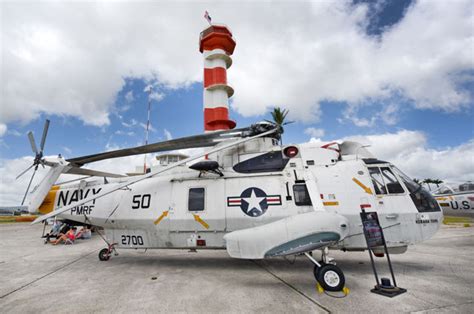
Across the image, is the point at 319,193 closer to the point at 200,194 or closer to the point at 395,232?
the point at 395,232

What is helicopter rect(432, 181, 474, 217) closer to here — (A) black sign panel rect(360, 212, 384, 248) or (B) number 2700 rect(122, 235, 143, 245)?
(A) black sign panel rect(360, 212, 384, 248)

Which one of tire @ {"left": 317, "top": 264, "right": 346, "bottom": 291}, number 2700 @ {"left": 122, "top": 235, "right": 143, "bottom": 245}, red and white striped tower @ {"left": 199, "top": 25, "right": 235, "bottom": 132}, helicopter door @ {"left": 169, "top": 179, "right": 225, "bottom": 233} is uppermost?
red and white striped tower @ {"left": 199, "top": 25, "right": 235, "bottom": 132}

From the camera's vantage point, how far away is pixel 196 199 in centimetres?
685

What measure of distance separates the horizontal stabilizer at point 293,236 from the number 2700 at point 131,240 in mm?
3833

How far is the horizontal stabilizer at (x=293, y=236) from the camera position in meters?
4.73

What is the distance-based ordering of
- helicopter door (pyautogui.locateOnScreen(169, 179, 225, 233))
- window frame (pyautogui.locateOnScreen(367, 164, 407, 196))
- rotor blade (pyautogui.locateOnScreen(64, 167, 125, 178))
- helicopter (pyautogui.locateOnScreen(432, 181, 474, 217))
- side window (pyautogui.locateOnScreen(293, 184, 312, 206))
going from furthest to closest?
helicopter (pyautogui.locateOnScreen(432, 181, 474, 217)) → rotor blade (pyautogui.locateOnScreen(64, 167, 125, 178)) → helicopter door (pyautogui.locateOnScreen(169, 179, 225, 233)) → side window (pyautogui.locateOnScreen(293, 184, 312, 206)) → window frame (pyautogui.locateOnScreen(367, 164, 407, 196))

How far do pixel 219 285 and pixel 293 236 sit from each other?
2.27 metres

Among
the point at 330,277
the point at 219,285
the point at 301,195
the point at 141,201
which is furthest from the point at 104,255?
the point at 330,277

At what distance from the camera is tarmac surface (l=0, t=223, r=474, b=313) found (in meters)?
4.23

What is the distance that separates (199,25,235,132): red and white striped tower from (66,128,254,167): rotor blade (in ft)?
34.0

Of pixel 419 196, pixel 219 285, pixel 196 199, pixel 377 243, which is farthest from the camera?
pixel 196 199

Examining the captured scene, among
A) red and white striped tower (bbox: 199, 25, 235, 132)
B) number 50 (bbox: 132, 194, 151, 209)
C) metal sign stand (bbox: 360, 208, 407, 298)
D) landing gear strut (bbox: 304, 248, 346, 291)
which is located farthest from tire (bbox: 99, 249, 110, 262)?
red and white striped tower (bbox: 199, 25, 235, 132)

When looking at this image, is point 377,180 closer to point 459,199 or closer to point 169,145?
point 169,145

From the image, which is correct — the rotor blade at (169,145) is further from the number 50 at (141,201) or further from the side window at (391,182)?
the side window at (391,182)
